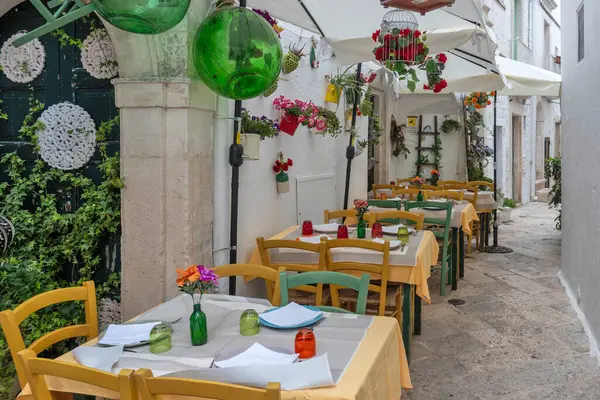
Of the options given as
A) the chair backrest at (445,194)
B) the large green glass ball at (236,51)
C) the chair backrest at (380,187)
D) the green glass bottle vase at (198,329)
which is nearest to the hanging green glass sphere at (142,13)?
the large green glass ball at (236,51)

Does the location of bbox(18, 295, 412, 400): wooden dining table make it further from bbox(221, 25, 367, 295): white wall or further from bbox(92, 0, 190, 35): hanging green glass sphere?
bbox(221, 25, 367, 295): white wall

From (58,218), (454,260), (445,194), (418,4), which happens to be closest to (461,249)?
(454,260)

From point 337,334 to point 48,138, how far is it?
2.41m

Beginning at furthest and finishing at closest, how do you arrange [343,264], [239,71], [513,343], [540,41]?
[540,41] → [513,343] → [343,264] → [239,71]

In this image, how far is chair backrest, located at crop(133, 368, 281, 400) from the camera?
1329 millimetres

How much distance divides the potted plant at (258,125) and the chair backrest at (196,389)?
262 centimetres

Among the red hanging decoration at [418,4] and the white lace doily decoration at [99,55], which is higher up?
the red hanging decoration at [418,4]

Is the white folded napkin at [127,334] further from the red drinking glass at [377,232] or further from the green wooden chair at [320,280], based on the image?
the red drinking glass at [377,232]

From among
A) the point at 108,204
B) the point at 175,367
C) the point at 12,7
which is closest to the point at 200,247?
the point at 108,204

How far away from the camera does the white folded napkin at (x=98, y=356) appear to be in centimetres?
181

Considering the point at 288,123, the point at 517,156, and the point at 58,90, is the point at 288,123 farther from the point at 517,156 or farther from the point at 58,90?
the point at 517,156

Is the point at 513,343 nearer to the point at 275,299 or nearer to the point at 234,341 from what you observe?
the point at 275,299

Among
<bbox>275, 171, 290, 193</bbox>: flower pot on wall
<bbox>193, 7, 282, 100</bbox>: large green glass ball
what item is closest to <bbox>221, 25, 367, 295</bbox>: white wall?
<bbox>275, 171, 290, 193</bbox>: flower pot on wall

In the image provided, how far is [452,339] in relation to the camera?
13.7 ft
